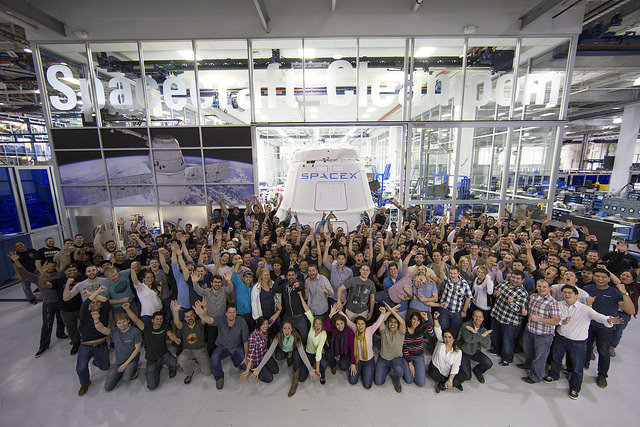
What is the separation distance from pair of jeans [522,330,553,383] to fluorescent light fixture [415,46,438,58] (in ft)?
28.6

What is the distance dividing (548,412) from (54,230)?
13.6 metres

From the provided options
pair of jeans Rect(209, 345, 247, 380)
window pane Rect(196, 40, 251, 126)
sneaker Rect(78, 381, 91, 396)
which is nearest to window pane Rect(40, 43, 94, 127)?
window pane Rect(196, 40, 251, 126)

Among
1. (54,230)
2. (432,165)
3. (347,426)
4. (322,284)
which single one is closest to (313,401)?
(347,426)

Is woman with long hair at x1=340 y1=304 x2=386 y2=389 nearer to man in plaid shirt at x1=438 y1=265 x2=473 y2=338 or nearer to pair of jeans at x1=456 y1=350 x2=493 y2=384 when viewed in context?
man in plaid shirt at x1=438 y1=265 x2=473 y2=338

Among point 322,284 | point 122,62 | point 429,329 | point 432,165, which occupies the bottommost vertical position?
point 429,329

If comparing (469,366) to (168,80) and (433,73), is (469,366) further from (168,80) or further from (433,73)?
(168,80)

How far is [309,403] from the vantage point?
3.79m

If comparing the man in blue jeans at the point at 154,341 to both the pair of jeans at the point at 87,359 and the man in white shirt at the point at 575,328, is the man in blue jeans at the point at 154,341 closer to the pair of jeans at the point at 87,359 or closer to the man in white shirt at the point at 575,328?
the pair of jeans at the point at 87,359

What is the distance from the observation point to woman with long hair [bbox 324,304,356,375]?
4.06 m

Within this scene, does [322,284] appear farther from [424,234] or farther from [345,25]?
[345,25]

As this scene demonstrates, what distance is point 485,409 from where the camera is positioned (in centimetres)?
366

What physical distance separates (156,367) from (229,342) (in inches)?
44.7

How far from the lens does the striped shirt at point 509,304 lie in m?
4.08

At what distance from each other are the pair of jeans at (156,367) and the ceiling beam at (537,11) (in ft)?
38.4
